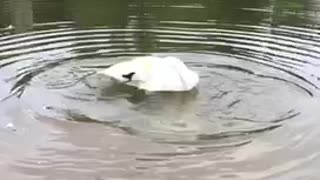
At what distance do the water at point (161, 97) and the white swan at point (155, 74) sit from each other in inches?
1.4

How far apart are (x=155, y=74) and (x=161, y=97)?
0.32ft

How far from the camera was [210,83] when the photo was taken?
1927mm

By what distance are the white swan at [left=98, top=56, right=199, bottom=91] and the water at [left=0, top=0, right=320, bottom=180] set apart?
36 millimetres

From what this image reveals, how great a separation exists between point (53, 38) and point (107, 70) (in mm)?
422

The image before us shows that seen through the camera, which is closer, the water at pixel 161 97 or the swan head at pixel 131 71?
the water at pixel 161 97

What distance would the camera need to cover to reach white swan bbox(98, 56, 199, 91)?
1887 millimetres

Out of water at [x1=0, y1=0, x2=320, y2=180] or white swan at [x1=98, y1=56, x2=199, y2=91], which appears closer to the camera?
water at [x1=0, y1=0, x2=320, y2=180]

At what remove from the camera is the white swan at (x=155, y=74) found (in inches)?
74.3

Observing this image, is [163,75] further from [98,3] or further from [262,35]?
[98,3]

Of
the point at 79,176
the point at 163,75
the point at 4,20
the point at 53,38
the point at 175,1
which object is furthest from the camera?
the point at 175,1

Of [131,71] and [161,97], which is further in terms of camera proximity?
[131,71]

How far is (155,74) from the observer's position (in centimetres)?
191

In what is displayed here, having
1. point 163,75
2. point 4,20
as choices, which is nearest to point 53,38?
point 4,20

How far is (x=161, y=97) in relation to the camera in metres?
1.84
